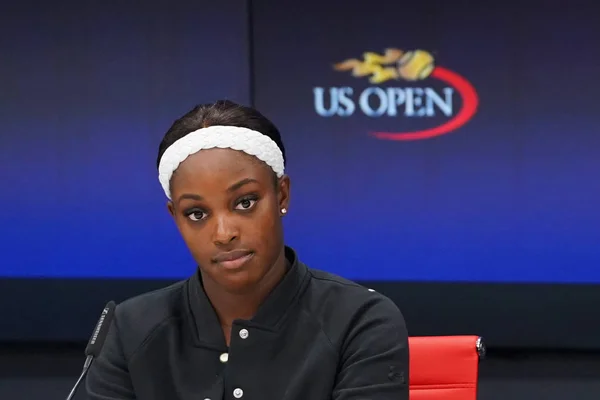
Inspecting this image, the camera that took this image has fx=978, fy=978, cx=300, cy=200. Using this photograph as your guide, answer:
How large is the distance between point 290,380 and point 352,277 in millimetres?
3724

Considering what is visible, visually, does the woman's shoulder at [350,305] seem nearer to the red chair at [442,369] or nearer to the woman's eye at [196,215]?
the woman's eye at [196,215]

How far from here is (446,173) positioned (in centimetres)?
515

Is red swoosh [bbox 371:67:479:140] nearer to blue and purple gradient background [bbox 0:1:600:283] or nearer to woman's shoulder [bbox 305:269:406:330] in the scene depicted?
blue and purple gradient background [bbox 0:1:600:283]

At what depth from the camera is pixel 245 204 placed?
1512 mm

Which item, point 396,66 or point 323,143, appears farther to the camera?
point 323,143

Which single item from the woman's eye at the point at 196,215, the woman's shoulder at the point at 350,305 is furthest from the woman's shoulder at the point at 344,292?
the woman's eye at the point at 196,215

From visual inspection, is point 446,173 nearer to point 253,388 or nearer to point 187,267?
point 187,267

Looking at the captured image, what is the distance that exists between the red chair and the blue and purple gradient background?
3038 mm

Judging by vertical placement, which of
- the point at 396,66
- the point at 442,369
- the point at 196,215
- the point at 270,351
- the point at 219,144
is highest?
the point at 396,66

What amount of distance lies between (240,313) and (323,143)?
11.8 ft

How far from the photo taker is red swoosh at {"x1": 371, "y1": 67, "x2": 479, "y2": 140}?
16.7 feet

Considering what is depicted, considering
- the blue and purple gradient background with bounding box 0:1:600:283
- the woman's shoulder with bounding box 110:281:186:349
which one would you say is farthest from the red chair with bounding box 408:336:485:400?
the blue and purple gradient background with bounding box 0:1:600:283

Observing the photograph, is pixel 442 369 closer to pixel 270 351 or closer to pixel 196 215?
pixel 270 351

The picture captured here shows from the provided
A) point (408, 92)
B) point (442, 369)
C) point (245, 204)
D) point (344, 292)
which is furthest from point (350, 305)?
point (408, 92)
